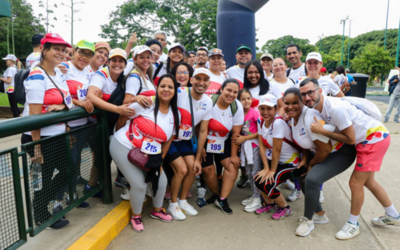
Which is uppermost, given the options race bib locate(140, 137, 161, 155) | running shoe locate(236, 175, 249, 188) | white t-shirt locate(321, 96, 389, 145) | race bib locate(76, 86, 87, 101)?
race bib locate(76, 86, 87, 101)

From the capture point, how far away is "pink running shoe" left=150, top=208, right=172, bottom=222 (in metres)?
3.46

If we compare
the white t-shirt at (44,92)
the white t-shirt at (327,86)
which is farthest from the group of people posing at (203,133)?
the white t-shirt at (327,86)

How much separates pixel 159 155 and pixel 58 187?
40.2 inches

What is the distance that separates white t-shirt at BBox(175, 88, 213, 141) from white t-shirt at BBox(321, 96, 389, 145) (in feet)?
4.41

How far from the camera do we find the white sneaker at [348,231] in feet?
10.2

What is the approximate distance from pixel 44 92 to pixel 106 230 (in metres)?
1.45

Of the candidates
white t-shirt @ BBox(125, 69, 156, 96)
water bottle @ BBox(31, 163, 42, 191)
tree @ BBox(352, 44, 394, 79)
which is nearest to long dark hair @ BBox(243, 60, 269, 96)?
white t-shirt @ BBox(125, 69, 156, 96)

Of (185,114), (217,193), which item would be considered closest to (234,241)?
(217,193)

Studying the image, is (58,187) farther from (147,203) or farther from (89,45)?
(89,45)

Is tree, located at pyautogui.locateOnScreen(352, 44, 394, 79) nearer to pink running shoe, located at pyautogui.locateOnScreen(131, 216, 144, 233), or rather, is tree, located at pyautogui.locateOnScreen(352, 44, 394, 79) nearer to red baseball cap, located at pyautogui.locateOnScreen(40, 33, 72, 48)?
pink running shoe, located at pyautogui.locateOnScreen(131, 216, 144, 233)

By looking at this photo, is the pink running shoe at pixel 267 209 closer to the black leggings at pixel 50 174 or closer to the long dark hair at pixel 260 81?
the long dark hair at pixel 260 81

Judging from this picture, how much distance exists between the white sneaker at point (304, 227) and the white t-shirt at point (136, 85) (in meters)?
2.24

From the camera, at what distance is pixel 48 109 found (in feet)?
8.89

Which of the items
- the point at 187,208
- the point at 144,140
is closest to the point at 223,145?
the point at 187,208
